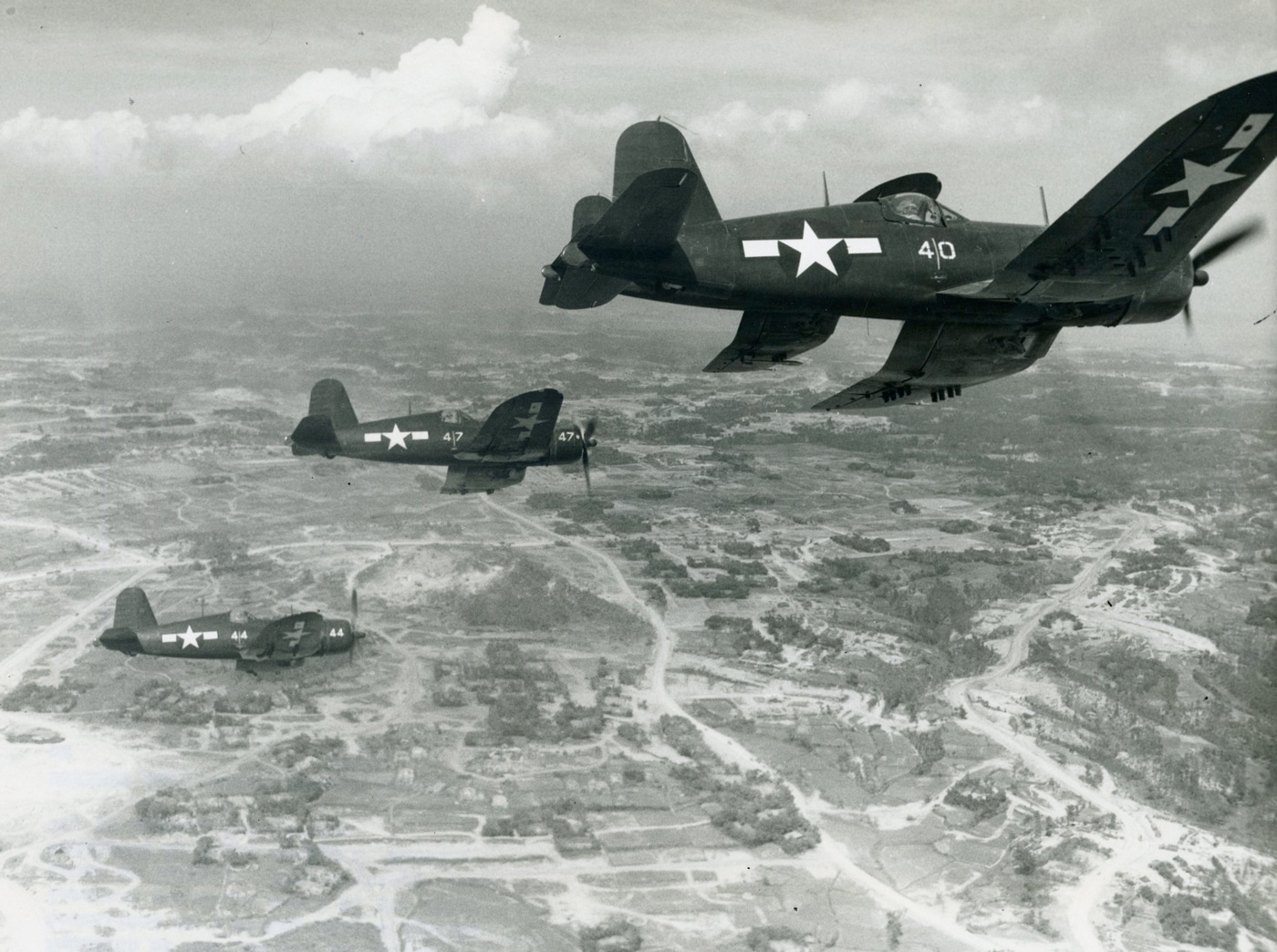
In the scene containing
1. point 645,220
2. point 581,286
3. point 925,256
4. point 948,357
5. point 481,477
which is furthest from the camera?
point 481,477

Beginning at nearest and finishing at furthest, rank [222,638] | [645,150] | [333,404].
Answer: [645,150], [333,404], [222,638]

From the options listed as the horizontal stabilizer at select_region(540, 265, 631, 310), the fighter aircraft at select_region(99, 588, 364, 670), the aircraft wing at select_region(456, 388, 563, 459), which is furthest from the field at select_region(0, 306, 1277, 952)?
the horizontal stabilizer at select_region(540, 265, 631, 310)

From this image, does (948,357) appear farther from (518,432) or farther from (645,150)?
(518,432)

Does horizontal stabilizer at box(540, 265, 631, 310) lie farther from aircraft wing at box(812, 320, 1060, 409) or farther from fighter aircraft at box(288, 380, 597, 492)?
fighter aircraft at box(288, 380, 597, 492)

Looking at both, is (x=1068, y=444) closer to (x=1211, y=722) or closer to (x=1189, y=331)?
(x=1211, y=722)

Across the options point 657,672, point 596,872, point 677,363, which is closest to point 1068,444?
point 677,363

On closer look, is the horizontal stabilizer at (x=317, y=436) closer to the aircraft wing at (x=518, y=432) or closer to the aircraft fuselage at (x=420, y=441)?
the aircraft fuselage at (x=420, y=441)

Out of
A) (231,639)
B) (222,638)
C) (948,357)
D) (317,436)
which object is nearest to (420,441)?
(317,436)
